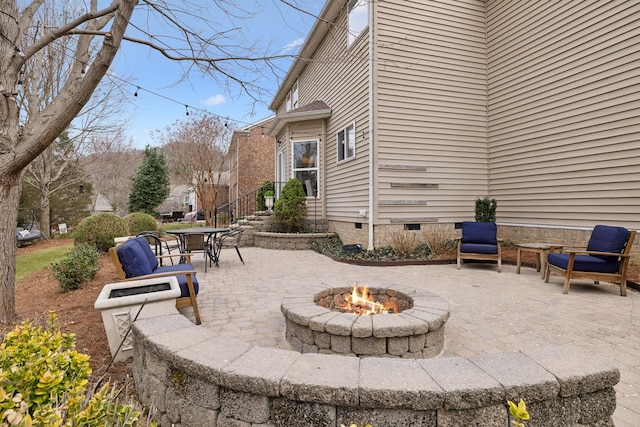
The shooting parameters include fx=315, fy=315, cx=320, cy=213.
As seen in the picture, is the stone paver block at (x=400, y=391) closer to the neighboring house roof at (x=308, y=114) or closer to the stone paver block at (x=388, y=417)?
the stone paver block at (x=388, y=417)

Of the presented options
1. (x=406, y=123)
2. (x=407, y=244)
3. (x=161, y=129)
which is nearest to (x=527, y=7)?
(x=406, y=123)

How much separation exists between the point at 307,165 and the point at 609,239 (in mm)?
7419

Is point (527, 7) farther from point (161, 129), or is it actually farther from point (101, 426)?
point (161, 129)

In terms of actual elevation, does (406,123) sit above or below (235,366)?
above

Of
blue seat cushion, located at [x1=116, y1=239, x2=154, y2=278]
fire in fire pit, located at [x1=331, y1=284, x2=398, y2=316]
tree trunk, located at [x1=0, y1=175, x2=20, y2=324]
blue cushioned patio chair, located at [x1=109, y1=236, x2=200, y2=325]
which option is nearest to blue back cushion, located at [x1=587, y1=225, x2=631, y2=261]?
fire in fire pit, located at [x1=331, y1=284, x2=398, y2=316]

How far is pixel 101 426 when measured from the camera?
117 cm

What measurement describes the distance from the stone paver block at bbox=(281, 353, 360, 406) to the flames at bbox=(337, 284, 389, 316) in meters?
1.38

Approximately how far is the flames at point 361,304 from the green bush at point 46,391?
6.69 feet

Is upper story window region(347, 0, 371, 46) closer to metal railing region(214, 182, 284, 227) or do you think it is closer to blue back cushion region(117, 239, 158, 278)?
metal railing region(214, 182, 284, 227)

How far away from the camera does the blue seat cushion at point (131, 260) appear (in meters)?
3.11

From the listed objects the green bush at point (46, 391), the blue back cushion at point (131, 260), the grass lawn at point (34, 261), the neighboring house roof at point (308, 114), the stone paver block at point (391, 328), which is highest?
the neighboring house roof at point (308, 114)

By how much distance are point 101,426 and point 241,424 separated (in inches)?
24.4

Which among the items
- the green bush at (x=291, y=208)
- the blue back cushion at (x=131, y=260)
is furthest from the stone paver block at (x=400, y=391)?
the green bush at (x=291, y=208)

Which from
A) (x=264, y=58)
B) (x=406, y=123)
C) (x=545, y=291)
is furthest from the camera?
(x=406, y=123)
